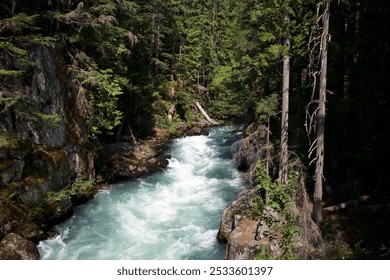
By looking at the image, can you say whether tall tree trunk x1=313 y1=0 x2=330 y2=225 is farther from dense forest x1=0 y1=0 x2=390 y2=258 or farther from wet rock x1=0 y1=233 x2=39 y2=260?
wet rock x1=0 y1=233 x2=39 y2=260

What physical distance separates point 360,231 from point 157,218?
32.4ft

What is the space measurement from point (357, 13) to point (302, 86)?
4868 millimetres

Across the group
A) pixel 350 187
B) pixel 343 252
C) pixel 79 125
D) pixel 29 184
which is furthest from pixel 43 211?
pixel 350 187

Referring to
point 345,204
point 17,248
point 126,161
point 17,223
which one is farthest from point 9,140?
point 345,204

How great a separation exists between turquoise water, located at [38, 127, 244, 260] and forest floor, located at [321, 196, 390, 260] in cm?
467

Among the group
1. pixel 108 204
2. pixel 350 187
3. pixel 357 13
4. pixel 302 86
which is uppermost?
pixel 357 13

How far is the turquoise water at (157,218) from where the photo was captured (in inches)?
544

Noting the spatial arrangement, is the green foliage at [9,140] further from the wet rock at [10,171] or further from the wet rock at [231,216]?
the wet rock at [231,216]

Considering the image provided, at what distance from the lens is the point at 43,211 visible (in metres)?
14.4

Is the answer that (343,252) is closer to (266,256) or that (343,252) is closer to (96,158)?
(266,256)

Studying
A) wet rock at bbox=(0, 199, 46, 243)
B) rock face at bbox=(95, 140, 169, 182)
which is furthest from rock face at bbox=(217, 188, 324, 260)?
rock face at bbox=(95, 140, 169, 182)

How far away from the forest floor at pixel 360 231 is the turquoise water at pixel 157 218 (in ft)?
15.3

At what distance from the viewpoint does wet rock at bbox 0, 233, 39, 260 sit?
37.0 feet

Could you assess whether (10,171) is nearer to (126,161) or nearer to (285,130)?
(126,161)
